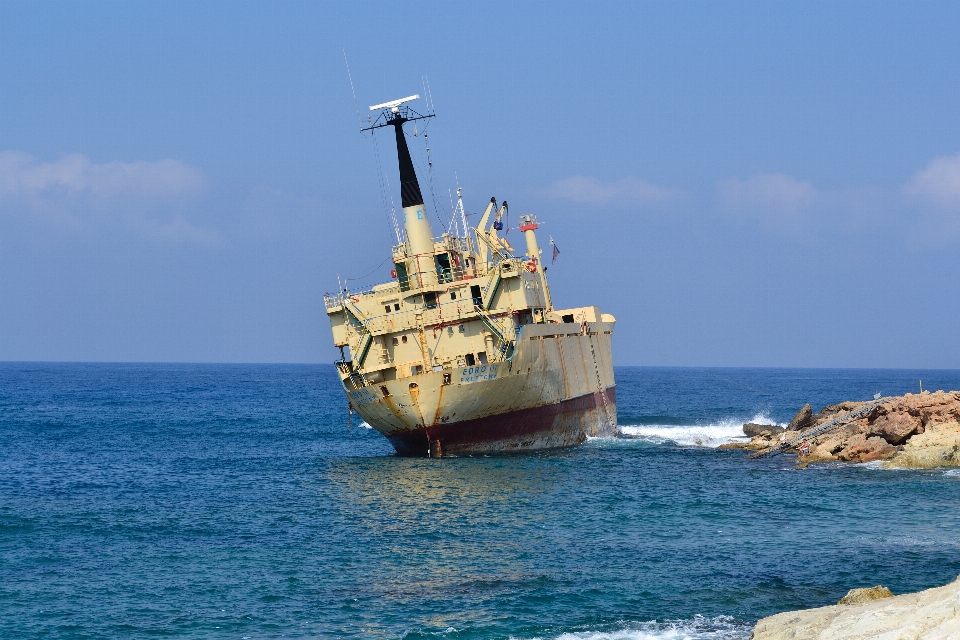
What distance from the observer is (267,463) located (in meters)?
43.4

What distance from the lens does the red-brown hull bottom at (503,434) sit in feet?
129

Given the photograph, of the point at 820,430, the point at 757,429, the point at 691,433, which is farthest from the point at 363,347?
the point at 691,433

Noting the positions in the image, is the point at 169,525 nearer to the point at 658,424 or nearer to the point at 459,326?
the point at 459,326

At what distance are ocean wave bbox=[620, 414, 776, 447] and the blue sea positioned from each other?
5.46 meters

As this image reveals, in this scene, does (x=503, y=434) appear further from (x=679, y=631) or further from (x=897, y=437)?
(x=679, y=631)

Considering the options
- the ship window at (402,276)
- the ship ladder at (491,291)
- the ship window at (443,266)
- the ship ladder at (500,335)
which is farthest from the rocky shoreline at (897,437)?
the ship window at (402,276)

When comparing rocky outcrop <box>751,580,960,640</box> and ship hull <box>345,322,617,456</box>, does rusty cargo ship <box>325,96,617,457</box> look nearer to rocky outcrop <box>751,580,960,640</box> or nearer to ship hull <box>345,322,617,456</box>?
ship hull <box>345,322,617,456</box>

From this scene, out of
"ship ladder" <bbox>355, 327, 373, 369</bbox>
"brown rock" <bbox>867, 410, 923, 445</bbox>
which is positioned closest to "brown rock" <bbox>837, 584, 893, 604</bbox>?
"brown rock" <bbox>867, 410, 923, 445</bbox>

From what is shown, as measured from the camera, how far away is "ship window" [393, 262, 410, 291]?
4250cm

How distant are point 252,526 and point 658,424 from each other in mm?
41822

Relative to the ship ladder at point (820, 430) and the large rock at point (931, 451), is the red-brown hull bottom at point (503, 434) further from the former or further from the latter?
the large rock at point (931, 451)

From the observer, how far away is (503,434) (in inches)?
1597

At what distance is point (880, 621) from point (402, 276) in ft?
106

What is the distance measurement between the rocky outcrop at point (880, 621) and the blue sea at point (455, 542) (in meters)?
1.82
